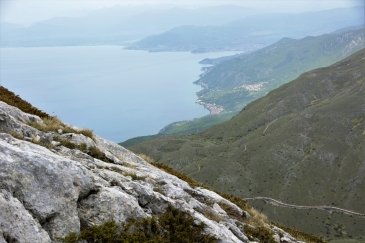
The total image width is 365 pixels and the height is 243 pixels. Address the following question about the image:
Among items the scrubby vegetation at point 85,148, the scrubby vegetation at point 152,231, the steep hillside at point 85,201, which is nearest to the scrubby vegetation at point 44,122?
the steep hillside at point 85,201

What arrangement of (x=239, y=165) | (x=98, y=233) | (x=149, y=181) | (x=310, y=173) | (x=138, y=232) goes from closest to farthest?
(x=98, y=233), (x=138, y=232), (x=149, y=181), (x=310, y=173), (x=239, y=165)

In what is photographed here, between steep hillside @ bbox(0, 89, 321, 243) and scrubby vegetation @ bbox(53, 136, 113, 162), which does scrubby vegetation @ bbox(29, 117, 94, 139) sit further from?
scrubby vegetation @ bbox(53, 136, 113, 162)

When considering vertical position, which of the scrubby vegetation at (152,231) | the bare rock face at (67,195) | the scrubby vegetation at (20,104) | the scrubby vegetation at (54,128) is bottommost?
the scrubby vegetation at (152,231)

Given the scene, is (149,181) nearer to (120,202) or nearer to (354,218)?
(120,202)

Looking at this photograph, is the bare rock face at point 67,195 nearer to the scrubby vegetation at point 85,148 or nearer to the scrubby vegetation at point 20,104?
the scrubby vegetation at point 85,148

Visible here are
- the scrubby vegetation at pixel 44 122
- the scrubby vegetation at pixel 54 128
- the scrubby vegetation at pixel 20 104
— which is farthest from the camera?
the scrubby vegetation at pixel 20 104

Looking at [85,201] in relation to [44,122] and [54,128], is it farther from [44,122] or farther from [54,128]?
[44,122]

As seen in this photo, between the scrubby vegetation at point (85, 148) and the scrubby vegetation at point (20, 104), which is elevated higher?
the scrubby vegetation at point (20, 104)

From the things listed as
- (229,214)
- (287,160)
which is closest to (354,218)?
(287,160)
